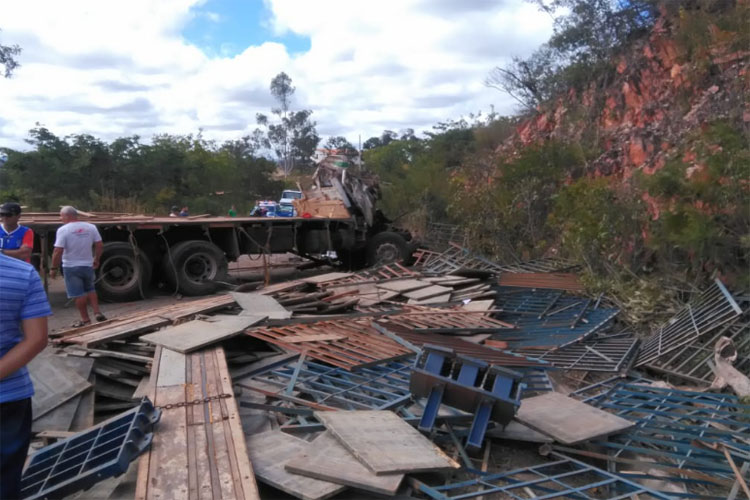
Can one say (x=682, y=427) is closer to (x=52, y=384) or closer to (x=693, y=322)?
(x=693, y=322)

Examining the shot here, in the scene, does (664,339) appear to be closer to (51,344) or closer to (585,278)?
(585,278)

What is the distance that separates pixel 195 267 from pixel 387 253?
187 inches

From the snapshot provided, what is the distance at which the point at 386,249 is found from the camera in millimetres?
13812

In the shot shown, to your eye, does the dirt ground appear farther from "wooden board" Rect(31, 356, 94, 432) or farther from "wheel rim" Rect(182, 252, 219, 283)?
"wooden board" Rect(31, 356, 94, 432)

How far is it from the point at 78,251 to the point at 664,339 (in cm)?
709

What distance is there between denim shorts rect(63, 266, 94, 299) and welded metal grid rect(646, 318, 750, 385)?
6666 mm

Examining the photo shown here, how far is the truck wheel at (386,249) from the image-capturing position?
45.0 feet

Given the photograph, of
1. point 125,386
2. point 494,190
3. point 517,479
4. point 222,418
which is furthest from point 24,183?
point 517,479

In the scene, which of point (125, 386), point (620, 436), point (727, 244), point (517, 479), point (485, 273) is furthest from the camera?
point (485, 273)

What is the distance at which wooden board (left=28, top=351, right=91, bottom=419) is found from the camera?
4.87 meters

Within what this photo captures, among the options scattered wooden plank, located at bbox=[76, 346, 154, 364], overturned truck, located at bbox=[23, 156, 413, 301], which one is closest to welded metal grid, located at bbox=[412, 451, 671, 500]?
scattered wooden plank, located at bbox=[76, 346, 154, 364]

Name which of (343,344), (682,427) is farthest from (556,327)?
(682,427)

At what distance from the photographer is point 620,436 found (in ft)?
15.7

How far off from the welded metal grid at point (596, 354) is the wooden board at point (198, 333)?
3.48 m
